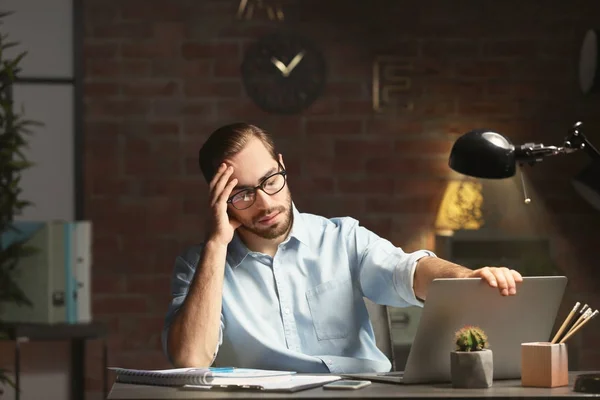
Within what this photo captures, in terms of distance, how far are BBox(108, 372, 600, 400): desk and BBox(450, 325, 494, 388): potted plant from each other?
23mm

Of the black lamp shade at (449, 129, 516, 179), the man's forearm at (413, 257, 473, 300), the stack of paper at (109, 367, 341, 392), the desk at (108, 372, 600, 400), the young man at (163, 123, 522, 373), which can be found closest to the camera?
the desk at (108, 372, 600, 400)

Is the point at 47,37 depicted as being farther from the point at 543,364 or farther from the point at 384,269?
the point at 543,364

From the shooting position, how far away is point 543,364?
5.83ft

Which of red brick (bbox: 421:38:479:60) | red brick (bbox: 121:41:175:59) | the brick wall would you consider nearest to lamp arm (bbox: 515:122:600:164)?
the brick wall

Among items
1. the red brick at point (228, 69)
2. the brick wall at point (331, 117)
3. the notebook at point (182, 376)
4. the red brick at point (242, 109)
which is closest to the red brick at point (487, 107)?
the brick wall at point (331, 117)

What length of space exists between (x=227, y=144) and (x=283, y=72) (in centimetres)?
200

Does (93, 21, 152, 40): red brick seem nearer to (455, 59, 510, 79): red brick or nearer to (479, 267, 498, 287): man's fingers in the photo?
(455, 59, 510, 79): red brick

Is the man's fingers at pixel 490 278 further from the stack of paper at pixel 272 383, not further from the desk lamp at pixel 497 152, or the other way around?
the stack of paper at pixel 272 383

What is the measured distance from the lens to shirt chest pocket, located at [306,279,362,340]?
2.38 metres

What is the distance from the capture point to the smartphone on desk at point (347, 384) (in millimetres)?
1739

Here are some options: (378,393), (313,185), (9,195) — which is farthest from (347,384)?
(313,185)

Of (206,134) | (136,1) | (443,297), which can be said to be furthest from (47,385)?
(443,297)

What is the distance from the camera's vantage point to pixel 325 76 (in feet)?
14.4

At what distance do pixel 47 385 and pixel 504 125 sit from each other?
7.75ft
